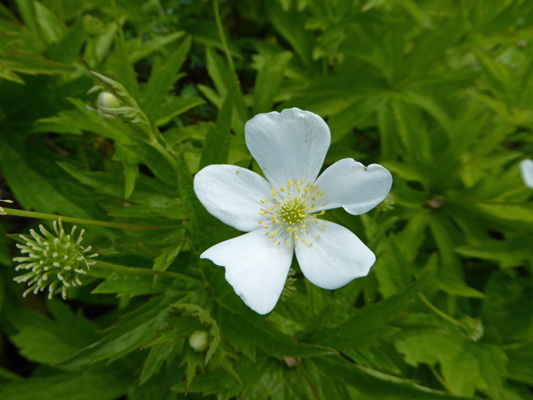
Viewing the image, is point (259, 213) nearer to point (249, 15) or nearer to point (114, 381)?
point (114, 381)

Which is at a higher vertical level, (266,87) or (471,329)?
(266,87)

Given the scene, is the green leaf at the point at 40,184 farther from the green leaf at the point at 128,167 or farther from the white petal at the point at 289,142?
the white petal at the point at 289,142

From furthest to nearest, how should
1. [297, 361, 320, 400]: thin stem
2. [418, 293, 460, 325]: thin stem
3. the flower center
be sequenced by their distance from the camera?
1. [418, 293, 460, 325]: thin stem
2. [297, 361, 320, 400]: thin stem
3. the flower center

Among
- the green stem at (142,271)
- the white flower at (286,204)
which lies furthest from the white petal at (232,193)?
the green stem at (142,271)

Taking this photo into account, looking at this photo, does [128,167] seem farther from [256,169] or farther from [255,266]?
[255,266]

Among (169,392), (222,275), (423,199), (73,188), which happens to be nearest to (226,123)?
(222,275)

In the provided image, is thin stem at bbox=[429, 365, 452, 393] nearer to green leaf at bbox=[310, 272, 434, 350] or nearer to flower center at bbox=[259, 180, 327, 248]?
green leaf at bbox=[310, 272, 434, 350]

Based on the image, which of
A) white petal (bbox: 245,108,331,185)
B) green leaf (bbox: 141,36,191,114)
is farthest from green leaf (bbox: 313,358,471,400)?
green leaf (bbox: 141,36,191,114)

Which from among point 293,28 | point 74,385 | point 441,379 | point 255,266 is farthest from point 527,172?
point 74,385
